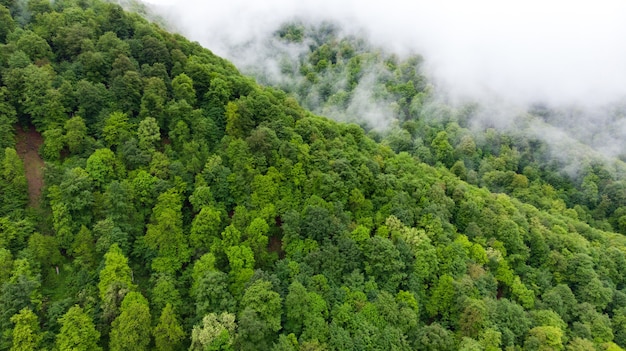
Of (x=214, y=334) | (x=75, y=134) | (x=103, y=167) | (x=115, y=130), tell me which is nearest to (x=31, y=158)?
(x=75, y=134)

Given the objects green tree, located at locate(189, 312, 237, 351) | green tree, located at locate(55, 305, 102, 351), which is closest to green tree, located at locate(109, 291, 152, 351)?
green tree, located at locate(55, 305, 102, 351)

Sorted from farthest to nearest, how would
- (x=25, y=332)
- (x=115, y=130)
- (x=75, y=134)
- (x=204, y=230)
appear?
1. (x=115, y=130)
2. (x=75, y=134)
3. (x=204, y=230)
4. (x=25, y=332)

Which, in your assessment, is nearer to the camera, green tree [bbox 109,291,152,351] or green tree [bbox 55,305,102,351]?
green tree [bbox 55,305,102,351]

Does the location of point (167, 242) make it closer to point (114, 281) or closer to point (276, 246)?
point (114, 281)

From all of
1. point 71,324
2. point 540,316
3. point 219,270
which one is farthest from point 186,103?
point 540,316

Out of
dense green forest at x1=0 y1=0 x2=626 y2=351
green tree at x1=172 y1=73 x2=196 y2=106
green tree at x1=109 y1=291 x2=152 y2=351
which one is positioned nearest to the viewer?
green tree at x1=109 y1=291 x2=152 y2=351

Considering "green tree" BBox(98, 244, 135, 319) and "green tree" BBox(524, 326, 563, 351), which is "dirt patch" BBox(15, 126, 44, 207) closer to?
"green tree" BBox(98, 244, 135, 319)

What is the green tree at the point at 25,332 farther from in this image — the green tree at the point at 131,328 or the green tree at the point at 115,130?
the green tree at the point at 115,130

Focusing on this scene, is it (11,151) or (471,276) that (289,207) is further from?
(11,151)
